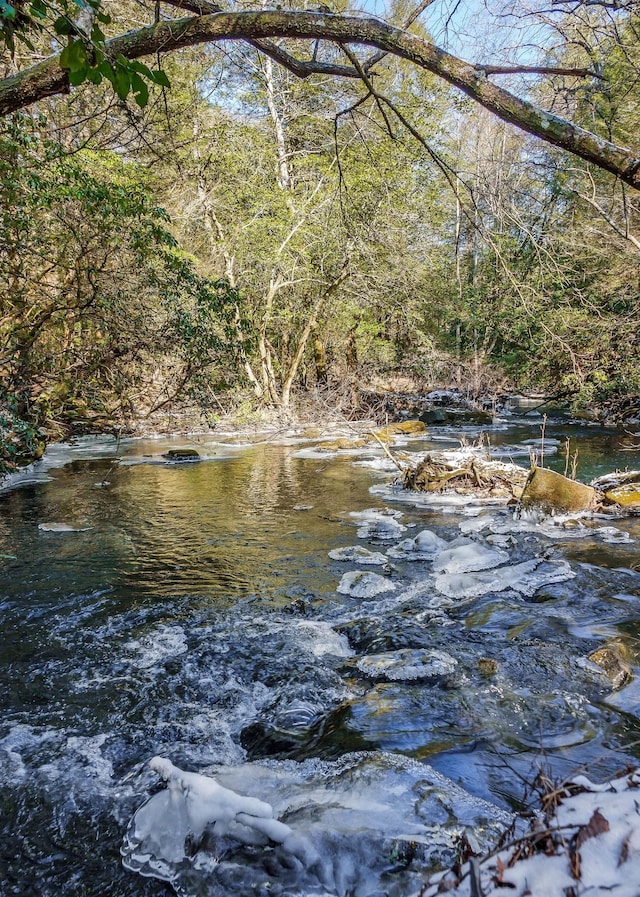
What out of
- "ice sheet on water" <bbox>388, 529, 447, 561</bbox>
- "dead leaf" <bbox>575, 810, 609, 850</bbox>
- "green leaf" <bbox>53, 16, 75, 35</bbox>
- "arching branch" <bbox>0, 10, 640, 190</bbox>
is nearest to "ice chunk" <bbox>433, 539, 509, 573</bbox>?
"ice sheet on water" <bbox>388, 529, 447, 561</bbox>

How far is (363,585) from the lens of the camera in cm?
503

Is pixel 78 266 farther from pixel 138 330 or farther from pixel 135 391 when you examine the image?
pixel 135 391

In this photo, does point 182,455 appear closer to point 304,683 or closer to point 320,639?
point 320,639

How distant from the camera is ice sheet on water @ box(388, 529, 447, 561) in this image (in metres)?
5.89

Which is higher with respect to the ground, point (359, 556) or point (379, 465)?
point (379, 465)

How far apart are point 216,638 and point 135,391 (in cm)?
588

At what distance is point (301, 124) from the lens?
16375mm

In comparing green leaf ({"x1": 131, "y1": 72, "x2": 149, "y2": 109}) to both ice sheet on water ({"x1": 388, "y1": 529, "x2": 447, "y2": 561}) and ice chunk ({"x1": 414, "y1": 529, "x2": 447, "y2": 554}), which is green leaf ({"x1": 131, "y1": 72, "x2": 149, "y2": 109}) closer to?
ice sheet on water ({"x1": 388, "y1": 529, "x2": 447, "y2": 561})

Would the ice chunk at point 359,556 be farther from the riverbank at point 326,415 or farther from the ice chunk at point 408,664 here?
the riverbank at point 326,415

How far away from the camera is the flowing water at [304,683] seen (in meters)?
2.10

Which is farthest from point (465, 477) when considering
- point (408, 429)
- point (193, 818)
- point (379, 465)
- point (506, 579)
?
point (193, 818)

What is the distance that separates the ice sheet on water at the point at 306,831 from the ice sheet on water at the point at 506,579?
2.62m

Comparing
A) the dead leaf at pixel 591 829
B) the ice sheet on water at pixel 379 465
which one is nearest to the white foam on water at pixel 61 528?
the ice sheet on water at pixel 379 465

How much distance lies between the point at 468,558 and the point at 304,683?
9.13ft
